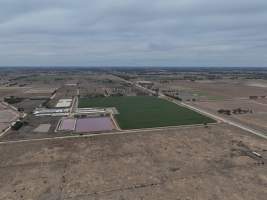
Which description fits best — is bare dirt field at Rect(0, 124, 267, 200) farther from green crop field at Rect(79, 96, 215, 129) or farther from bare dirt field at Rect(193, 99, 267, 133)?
bare dirt field at Rect(193, 99, 267, 133)

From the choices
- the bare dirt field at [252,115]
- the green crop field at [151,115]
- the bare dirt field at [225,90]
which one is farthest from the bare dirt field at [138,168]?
the bare dirt field at [225,90]

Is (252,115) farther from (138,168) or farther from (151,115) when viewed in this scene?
(138,168)

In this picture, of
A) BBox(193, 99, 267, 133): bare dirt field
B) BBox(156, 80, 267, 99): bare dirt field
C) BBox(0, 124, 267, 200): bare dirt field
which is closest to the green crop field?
Answer: BBox(193, 99, 267, 133): bare dirt field

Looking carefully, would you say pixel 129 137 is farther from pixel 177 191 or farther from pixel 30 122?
pixel 30 122

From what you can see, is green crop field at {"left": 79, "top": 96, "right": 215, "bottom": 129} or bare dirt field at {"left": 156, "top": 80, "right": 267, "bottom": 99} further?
bare dirt field at {"left": 156, "top": 80, "right": 267, "bottom": 99}

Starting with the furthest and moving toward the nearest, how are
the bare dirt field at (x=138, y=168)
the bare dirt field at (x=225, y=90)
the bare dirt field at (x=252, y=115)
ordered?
1. the bare dirt field at (x=225, y=90)
2. the bare dirt field at (x=252, y=115)
3. the bare dirt field at (x=138, y=168)

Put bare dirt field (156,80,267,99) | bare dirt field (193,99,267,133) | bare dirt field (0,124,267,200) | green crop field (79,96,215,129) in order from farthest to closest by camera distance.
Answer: bare dirt field (156,80,267,99) < green crop field (79,96,215,129) < bare dirt field (193,99,267,133) < bare dirt field (0,124,267,200)

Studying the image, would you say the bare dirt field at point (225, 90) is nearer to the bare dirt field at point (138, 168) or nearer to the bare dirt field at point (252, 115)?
the bare dirt field at point (252, 115)

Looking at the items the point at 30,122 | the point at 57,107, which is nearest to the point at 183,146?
the point at 30,122

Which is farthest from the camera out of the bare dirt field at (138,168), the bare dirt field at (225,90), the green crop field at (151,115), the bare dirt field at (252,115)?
the bare dirt field at (225,90)
